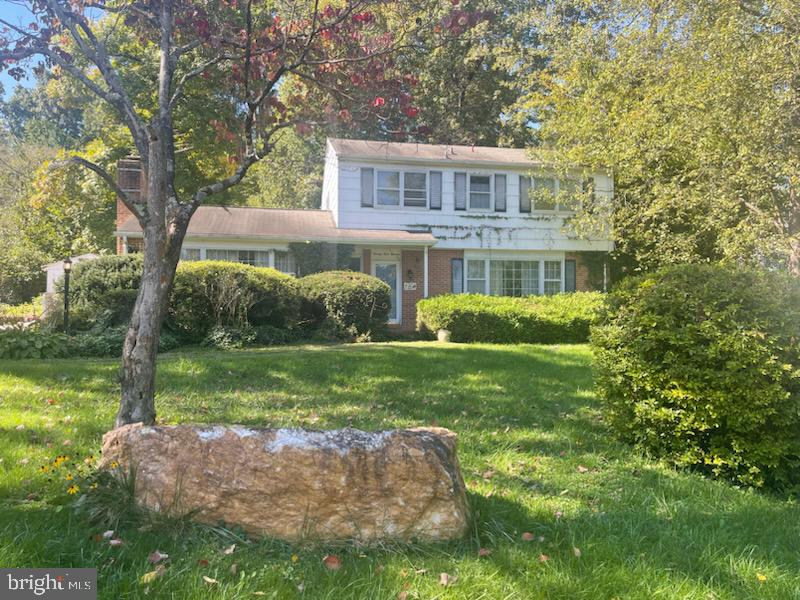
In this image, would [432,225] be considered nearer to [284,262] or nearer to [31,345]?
[284,262]

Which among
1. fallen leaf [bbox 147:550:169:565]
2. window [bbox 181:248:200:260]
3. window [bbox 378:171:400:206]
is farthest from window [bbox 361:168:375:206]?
fallen leaf [bbox 147:550:169:565]

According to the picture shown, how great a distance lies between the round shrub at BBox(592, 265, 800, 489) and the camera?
4.21 m

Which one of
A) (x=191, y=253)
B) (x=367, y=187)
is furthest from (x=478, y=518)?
(x=367, y=187)

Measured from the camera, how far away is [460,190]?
17.8m

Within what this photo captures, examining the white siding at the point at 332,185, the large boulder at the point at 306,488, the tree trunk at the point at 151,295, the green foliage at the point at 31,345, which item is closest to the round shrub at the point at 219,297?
the green foliage at the point at 31,345

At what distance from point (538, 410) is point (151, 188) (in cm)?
484

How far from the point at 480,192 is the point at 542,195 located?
2.06m

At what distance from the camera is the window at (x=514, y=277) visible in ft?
60.5

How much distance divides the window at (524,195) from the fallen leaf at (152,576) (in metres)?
17.2

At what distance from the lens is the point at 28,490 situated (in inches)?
141

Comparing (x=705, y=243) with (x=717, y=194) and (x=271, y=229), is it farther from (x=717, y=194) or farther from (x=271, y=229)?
(x=271, y=229)

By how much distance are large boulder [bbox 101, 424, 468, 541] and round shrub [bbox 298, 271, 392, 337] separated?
10.2 m

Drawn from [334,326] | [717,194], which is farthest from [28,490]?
[717,194]

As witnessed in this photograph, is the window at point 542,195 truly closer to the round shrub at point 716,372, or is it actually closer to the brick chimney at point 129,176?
the brick chimney at point 129,176
